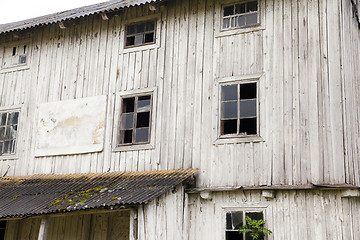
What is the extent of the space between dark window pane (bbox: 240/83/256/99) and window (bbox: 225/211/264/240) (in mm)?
2938

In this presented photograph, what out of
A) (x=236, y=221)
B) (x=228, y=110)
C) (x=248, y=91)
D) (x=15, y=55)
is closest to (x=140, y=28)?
(x=228, y=110)

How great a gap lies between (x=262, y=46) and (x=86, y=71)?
5.50 meters

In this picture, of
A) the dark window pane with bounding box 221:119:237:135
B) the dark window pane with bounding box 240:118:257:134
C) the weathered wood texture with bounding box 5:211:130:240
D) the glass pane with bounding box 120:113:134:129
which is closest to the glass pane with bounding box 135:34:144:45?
the glass pane with bounding box 120:113:134:129

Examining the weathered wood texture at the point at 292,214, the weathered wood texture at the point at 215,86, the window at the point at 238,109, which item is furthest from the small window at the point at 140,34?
the weathered wood texture at the point at 292,214

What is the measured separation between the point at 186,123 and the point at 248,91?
185 centimetres

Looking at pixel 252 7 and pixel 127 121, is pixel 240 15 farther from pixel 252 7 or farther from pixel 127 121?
pixel 127 121

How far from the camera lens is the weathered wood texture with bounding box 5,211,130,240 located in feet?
43.3

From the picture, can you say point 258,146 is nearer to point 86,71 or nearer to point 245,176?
point 245,176

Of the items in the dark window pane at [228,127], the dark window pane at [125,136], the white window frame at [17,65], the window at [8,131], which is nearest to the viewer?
the dark window pane at [228,127]

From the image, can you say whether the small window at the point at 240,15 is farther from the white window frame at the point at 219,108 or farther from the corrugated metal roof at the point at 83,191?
the corrugated metal roof at the point at 83,191

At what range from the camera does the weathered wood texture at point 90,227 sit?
1321 centimetres

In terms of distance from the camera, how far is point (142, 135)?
1321 centimetres

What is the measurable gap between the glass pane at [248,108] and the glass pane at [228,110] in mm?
187

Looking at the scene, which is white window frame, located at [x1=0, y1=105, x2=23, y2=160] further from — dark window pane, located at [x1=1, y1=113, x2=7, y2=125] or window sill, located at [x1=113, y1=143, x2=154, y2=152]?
window sill, located at [x1=113, y1=143, x2=154, y2=152]
